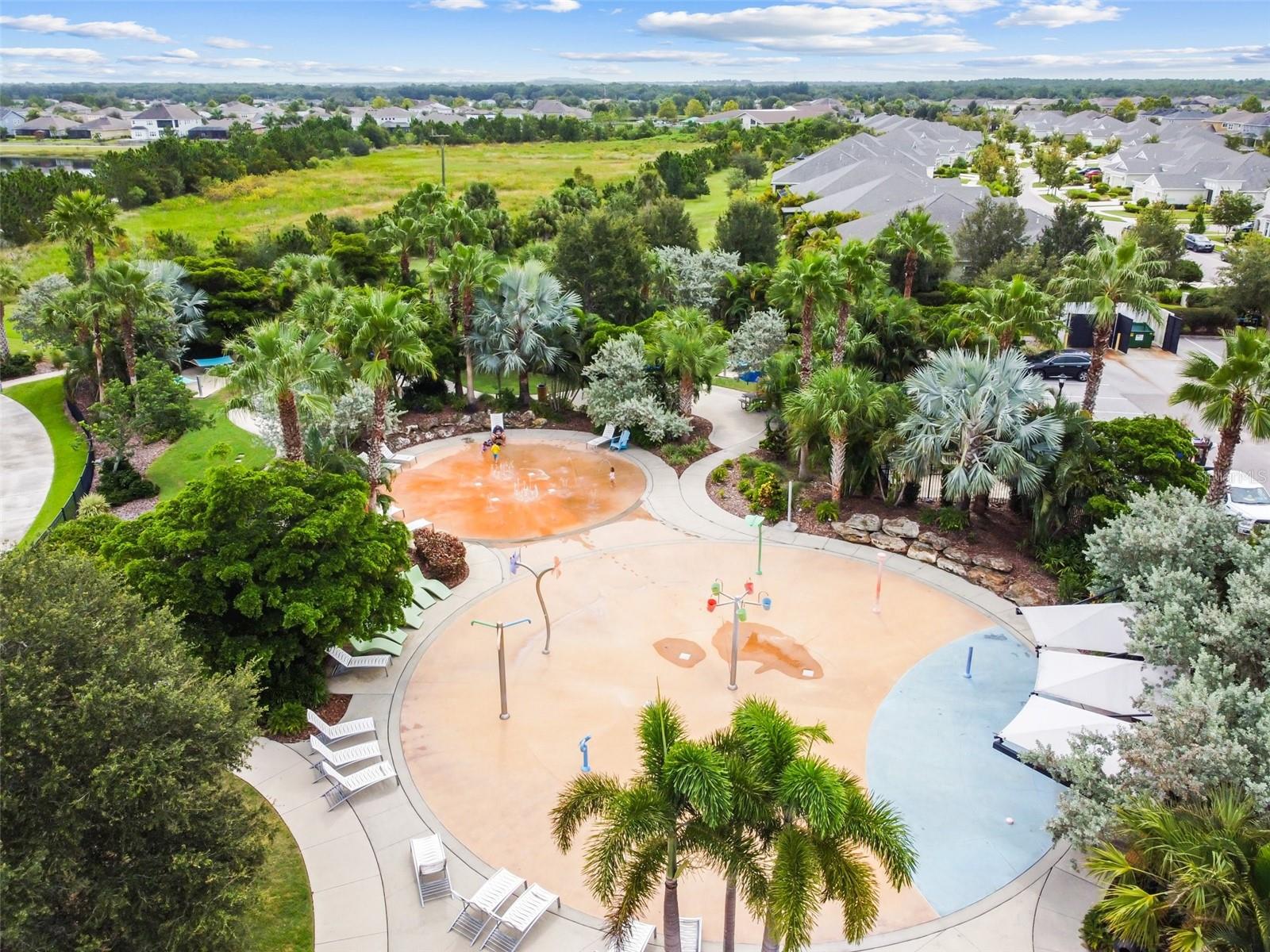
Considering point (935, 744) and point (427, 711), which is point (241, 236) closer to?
point (427, 711)

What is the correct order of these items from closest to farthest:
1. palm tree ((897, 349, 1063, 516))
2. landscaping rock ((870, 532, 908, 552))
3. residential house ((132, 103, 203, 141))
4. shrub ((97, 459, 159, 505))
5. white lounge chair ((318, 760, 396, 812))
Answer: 1. white lounge chair ((318, 760, 396, 812))
2. palm tree ((897, 349, 1063, 516))
3. landscaping rock ((870, 532, 908, 552))
4. shrub ((97, 459, 159, 505))
5. residential house ((132, 103, 203, 141))

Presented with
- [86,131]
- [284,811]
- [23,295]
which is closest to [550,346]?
[284,811]

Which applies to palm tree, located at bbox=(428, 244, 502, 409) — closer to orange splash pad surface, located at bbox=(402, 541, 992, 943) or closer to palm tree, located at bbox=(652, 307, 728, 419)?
palm tree, located at bbox=(652, 307, 728, 419)

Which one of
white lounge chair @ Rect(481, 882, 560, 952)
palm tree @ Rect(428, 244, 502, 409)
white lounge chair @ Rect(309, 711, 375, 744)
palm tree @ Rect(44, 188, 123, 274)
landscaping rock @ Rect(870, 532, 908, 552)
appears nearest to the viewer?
white lounge chair @ Rect(481, 882, 560, 952)

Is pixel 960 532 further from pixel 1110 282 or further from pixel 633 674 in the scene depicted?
→ pixel 633 674

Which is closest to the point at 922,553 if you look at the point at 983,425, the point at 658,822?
the point at 983,425

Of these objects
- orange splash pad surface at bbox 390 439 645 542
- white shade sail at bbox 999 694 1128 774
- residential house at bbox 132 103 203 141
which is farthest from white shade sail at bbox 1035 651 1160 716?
residential house at bbox 132 103 203 141

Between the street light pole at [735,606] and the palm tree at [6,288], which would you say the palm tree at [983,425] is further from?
the palm tree at [6,288]
